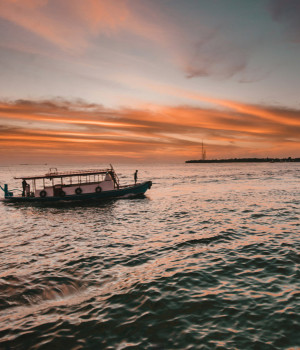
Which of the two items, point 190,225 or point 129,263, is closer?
point 129,263

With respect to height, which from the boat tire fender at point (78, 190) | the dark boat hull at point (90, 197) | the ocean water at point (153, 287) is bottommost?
the ocean water at point (153, 287)

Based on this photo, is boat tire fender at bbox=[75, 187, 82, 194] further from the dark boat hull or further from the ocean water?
the ocean water

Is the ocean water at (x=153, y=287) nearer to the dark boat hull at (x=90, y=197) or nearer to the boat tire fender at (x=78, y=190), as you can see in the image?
the dark boat hull at (x=90, y=197)

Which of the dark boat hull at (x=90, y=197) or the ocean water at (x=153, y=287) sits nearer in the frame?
the ocean water at (x=153, y=287)

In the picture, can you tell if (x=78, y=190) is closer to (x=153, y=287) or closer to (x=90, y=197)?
(x=90, y=197)

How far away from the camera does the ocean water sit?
22.6 ft

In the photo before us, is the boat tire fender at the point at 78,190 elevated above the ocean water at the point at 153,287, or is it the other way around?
the boat tire fender at the point at 78,190

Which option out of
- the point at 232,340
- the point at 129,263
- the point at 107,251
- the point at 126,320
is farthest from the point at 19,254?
the point at 232,340

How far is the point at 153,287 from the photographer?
9.65 m

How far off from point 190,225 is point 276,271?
31.1ft

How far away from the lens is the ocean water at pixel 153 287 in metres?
6.89

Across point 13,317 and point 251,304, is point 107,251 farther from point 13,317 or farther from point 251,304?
point 251,304

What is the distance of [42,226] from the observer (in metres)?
21.7

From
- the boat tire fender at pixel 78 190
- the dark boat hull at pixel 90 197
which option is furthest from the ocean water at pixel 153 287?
the boat tire fender at pixel 78 190
